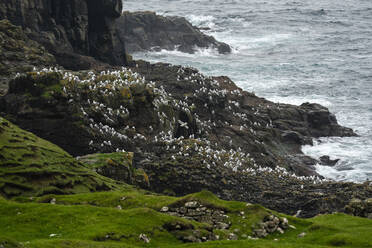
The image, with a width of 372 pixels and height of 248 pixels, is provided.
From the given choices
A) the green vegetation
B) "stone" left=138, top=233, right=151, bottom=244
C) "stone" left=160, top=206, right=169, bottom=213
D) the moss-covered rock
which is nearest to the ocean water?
the green vegetation

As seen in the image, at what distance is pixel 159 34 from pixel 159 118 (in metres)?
73.0

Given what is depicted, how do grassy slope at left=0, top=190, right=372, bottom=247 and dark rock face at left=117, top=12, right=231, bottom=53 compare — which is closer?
grassy slope at left=0, top=190, right=372, bottom=247

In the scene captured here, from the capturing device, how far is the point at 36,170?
3472cm

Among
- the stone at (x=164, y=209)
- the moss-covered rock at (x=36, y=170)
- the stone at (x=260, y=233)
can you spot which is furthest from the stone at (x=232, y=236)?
the moss-covered rock at (x=36, y=170)

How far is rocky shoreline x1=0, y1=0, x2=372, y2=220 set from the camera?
47750 millimetres

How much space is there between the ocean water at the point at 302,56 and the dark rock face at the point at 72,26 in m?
29.6

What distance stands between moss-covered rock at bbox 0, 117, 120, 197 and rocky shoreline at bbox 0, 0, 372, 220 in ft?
17.2

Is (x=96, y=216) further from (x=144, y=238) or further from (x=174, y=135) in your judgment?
(x=174, y=135)

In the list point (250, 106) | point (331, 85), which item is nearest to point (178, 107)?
point (250, 106)

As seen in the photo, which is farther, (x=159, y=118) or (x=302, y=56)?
(x=302, y=56)

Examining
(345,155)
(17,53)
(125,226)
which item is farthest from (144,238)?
(345,155)

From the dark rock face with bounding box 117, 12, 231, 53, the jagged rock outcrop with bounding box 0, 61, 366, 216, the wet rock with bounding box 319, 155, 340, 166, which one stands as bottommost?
the wet rock with bounding box 319, 155, 340, 166

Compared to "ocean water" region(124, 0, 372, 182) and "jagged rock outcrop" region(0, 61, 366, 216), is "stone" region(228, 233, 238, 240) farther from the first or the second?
"ocean water" region(124, 0, 372, 182)

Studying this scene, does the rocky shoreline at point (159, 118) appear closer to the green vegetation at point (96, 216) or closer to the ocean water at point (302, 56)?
the ocean water at point (302, 56)
